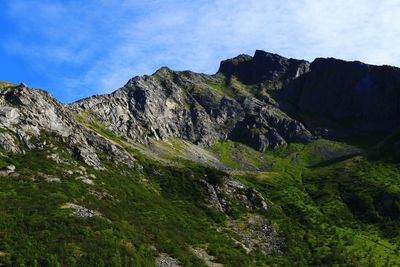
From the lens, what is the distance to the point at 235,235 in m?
106

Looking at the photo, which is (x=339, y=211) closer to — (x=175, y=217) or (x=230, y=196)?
(x=230, y=196)

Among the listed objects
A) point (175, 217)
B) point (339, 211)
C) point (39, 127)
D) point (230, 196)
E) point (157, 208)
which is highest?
point (39, 127)

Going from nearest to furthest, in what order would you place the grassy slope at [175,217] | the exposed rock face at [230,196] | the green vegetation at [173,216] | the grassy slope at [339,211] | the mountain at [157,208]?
the grassy slope at [175,217]
the green vegetation at [173,216]
the mountain at [157,208]
the grassy slope at [339,211]
the exposed rock face at [230,196]

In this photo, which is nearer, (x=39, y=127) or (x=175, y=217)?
(x=175, y=217)

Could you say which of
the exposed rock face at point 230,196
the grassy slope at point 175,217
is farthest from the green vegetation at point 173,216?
the exposed rock face at point 230,196

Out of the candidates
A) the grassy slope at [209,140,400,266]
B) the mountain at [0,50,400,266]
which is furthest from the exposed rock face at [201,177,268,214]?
the grassy slope at [209,140,400,266]

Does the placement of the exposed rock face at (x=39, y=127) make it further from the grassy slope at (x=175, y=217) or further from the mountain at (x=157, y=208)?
the grassy slope at (x=175, y=217)

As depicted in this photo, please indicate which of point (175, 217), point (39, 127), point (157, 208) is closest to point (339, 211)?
point (175, 217)

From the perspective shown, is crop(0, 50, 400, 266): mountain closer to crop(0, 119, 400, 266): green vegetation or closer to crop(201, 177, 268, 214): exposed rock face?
crop(0, 119, 400, 266): green vegetation

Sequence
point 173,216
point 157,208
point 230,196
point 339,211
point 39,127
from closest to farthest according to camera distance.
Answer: point 173,216, point 157,208, point 39,127, point 230,196, point 339,211

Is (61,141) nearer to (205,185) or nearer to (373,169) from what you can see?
(205,185)

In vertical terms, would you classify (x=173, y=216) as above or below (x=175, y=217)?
above

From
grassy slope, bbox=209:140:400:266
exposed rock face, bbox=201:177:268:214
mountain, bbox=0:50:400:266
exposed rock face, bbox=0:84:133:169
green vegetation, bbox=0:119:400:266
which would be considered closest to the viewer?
green vegetation, bbox=0:119:400:266

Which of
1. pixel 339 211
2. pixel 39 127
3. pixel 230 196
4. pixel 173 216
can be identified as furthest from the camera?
pixel 339 211
